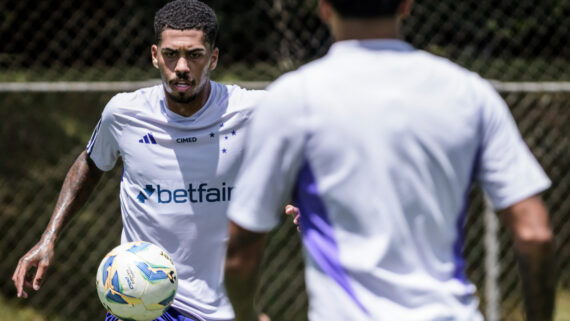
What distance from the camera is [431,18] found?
6.18m

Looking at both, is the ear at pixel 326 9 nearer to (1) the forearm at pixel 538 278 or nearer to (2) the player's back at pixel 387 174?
(2) the player's back at pixel 387 174

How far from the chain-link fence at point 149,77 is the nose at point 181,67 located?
257cm

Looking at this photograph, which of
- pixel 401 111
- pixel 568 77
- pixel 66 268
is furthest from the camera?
pixel 568 77

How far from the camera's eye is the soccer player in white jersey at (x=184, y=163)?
3.43 meters

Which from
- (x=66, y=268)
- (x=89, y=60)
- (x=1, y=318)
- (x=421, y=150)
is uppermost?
(x=421, y=150)

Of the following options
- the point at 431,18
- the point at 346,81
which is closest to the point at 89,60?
the point at 431,18

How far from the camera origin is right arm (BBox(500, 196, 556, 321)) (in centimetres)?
184

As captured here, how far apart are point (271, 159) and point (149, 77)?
4336mm

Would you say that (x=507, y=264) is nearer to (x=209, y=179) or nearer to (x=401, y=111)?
(x=209, y=179)

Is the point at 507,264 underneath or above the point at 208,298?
underneath

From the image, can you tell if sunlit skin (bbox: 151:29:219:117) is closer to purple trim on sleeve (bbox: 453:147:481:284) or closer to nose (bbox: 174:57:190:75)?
nose (bbox: 174:57:190:75)

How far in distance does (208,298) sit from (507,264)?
322 centimetres

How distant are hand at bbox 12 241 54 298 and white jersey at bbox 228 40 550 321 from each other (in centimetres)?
175

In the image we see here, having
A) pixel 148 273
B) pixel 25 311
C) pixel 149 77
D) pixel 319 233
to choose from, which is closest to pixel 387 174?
pixel 319 233
